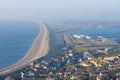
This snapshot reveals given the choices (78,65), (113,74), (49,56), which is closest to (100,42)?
(49,56)

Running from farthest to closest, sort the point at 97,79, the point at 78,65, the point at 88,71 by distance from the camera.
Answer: the point at 78,65 → the point at 88,71 → the point at 97,79

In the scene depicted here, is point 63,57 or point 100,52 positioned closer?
point 63,57

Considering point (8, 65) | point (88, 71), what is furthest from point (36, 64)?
point (88, 71)

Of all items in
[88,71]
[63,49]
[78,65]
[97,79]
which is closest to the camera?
[97,79]

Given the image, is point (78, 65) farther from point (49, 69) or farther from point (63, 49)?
point (63, 49)

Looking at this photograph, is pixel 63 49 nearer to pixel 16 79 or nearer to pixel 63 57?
pixel 63 57

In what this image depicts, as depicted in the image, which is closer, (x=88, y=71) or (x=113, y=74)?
(x=113, y=74)

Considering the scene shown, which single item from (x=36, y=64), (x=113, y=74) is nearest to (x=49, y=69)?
(x=36, y=64)

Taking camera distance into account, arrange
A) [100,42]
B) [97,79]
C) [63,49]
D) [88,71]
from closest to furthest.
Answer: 1. [97,79]
2. [88,71]
3. [63,49]
4. [100,42]

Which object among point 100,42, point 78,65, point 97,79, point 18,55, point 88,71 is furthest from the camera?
point 100,42
